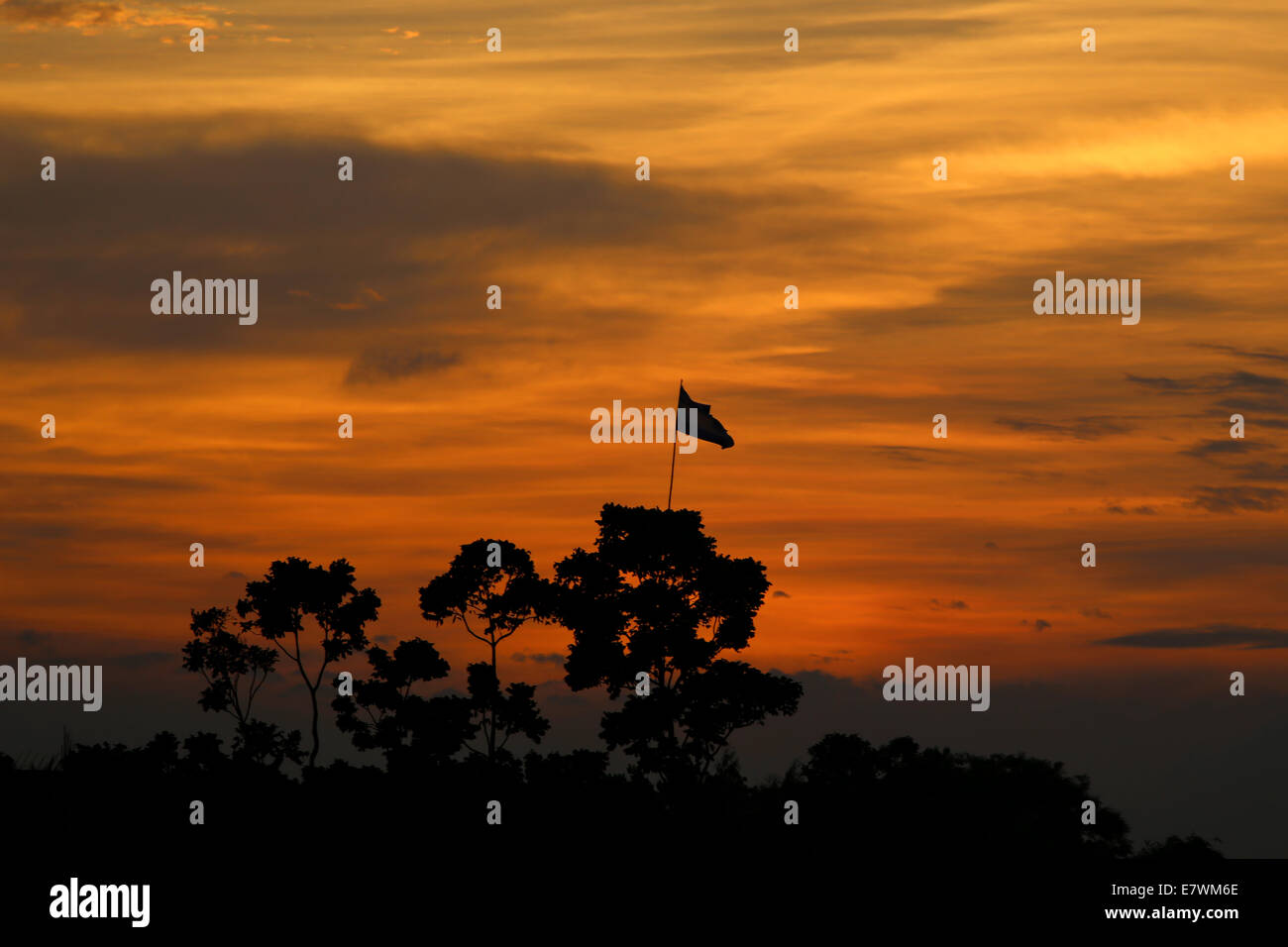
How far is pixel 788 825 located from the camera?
6334 cm

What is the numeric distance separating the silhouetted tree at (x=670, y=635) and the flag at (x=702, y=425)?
9132 mm

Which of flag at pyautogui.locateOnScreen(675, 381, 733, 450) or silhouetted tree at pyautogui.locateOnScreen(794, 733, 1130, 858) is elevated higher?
flag at pyautogui.locateOnScreen(675, 381, 733, 450)

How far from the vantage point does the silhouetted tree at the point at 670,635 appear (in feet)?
243

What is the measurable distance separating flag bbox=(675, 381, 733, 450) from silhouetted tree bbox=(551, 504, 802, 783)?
913 centimetres

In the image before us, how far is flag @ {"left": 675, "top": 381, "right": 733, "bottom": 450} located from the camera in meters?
66.7

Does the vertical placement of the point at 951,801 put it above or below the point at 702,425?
below

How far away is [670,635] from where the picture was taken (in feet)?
245

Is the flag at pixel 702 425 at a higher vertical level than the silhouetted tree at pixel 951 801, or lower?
higher

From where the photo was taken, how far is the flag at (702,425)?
66.7 meters

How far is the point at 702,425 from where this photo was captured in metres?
67.1

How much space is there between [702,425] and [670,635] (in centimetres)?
1224

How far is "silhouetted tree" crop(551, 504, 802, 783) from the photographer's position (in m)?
73.9
